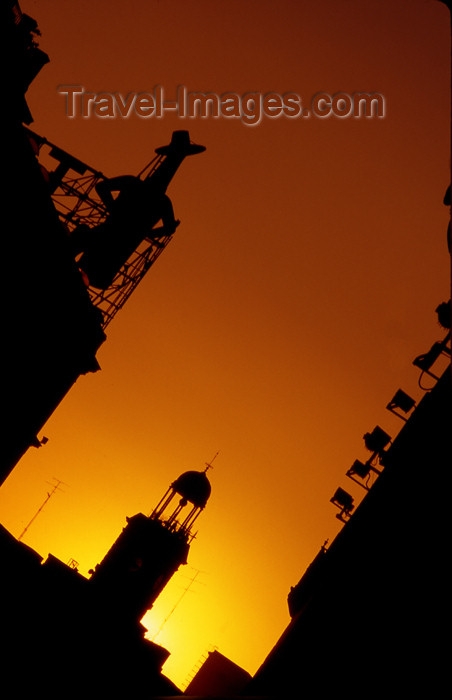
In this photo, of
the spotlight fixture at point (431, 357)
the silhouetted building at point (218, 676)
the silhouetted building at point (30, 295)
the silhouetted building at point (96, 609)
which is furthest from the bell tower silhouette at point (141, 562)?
the silhouetted building at point (218, 676)

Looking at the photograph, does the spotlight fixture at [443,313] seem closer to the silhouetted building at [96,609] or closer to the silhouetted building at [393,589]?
the silhouetted building at [393,589]

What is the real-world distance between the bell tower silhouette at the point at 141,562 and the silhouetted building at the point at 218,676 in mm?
37111

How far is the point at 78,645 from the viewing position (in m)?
26.8

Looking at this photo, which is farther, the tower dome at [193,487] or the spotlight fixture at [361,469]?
the tower dome at [193,487]

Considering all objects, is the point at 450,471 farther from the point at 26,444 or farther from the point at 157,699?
the point at 26,444

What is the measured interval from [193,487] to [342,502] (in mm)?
18493

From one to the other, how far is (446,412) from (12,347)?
13.6 m

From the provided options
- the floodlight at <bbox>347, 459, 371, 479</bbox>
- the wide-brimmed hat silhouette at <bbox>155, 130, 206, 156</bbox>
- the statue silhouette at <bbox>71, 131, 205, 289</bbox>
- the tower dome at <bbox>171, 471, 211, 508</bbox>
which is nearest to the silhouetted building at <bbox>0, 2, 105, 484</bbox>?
the statue silhouette at <bbox>71, 131, 205, 289</bbox>

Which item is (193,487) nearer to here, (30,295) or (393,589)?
(30,295)

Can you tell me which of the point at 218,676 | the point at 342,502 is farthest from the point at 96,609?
the point at 218,676

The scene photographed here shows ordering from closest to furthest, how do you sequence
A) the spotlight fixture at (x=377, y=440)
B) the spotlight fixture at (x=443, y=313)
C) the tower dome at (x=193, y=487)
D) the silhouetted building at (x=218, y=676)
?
1. the spotlight fixture at (x=443, y=313)
2. the spotlight fixture at (x=377, y=440)
3. the tower dome at (x=193, y=487)
4. the silhouetted building at (x=218, y=676)

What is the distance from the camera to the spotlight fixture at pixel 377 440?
1828cm

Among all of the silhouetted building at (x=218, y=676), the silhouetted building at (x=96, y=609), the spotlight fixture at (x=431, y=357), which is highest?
the spotlight fixture at (x=431, y=357)

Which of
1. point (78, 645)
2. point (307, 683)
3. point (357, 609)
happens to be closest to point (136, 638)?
point (78, 645)
